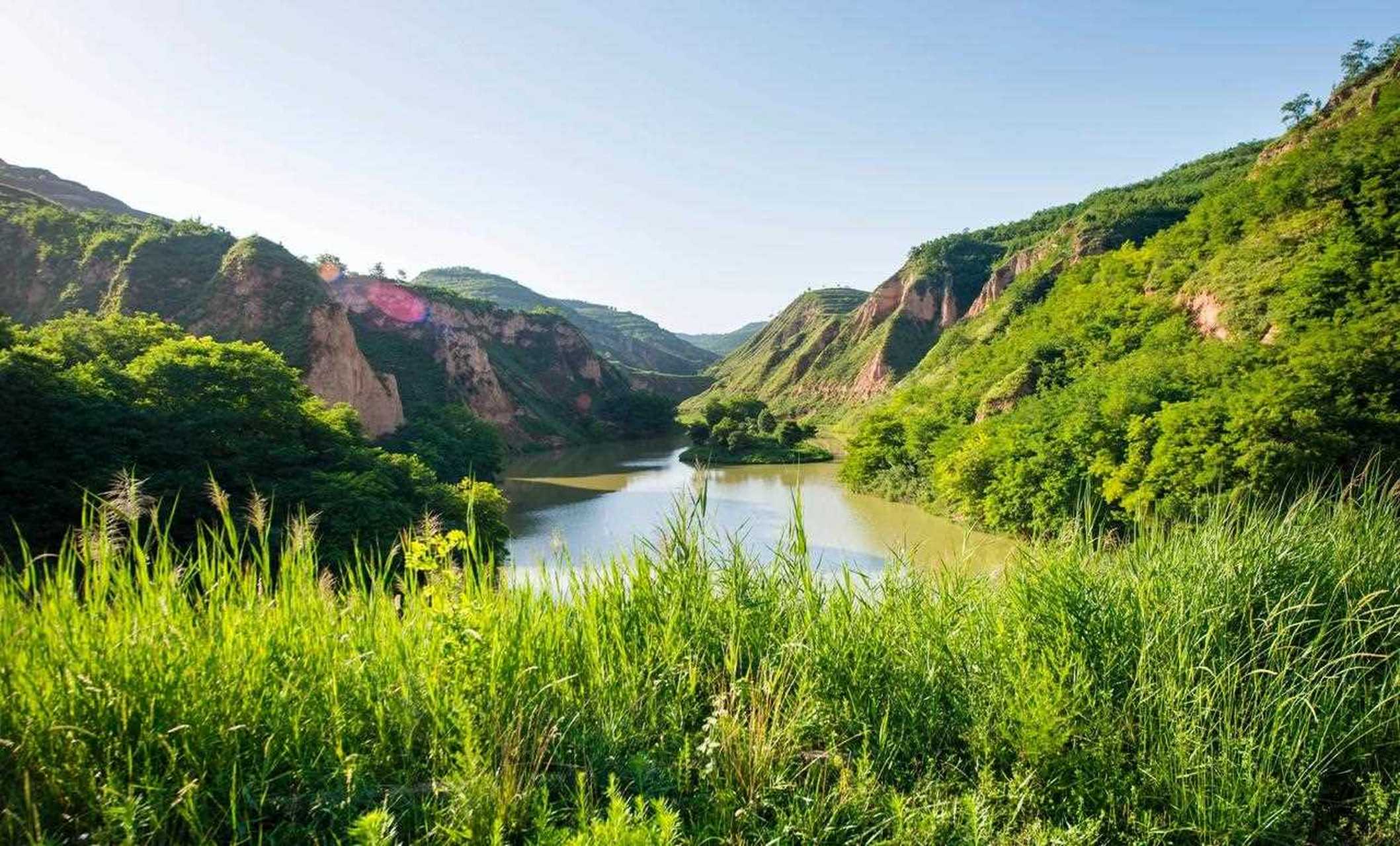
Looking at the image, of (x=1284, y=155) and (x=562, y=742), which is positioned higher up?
(x=1284, y=155)

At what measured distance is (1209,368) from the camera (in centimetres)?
2591

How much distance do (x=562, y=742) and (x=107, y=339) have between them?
33.6m

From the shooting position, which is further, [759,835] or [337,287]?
[337,287]

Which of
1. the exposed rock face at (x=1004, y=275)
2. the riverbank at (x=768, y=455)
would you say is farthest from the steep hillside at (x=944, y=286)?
the riverbank at (x=768, y=455)

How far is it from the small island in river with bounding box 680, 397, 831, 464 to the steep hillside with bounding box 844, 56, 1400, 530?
44.9ft

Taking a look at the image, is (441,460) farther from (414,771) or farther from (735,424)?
(414,771)

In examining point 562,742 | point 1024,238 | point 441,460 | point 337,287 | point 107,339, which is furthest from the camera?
point 1024,238

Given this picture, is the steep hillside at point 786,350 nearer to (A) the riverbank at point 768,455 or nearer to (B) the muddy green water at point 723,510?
(A) the riverbank at point 768,455

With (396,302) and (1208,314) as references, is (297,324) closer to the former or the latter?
(396,302)

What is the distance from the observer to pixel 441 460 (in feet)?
138

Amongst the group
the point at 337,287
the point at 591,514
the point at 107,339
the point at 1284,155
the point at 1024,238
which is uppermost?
the point at 1024,238

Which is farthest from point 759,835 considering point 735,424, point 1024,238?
point 1024,238

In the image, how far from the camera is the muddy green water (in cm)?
2520

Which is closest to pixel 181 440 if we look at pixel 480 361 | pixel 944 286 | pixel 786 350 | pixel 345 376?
pixel 345 376
